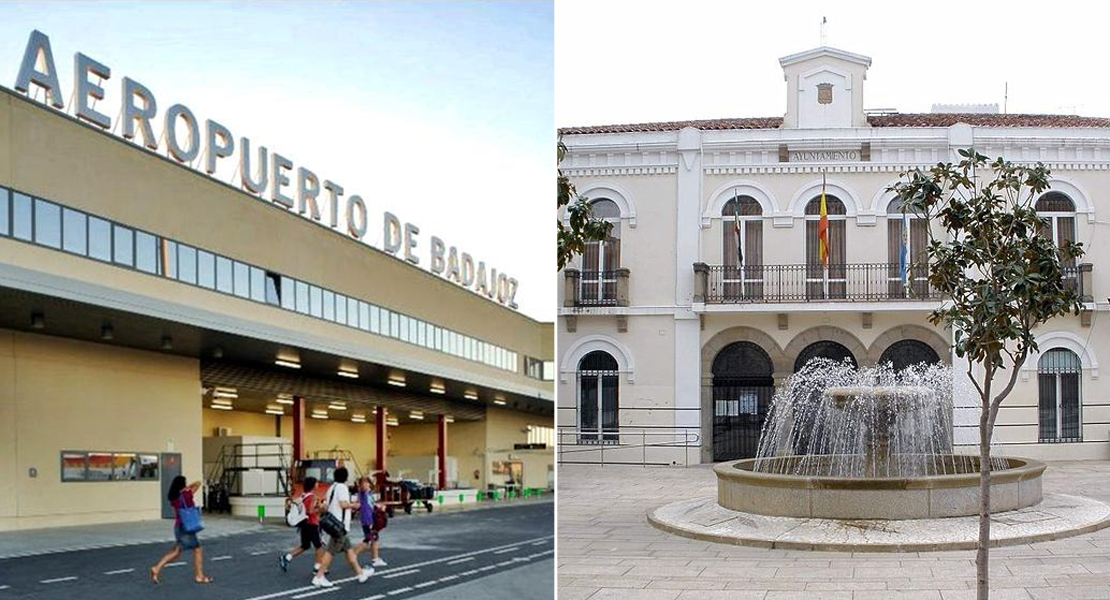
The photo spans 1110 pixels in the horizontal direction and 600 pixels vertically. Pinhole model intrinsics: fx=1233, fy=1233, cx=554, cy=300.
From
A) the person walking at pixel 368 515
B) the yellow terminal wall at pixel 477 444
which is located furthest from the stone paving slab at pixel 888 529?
the yellow terminal wall at pixel 477 444

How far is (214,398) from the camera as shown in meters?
21.4

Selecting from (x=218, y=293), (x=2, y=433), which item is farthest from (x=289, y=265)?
(x=2, y=433)

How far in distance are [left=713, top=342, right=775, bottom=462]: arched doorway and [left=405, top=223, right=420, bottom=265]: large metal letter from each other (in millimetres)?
13352

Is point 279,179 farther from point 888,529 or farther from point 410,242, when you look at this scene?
point 888,529

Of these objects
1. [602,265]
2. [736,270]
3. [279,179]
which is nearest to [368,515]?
[602,265]

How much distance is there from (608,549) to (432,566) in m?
4.82

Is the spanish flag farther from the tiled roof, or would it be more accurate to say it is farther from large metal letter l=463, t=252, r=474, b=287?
large metal letter l=463, t=252, r=474, b=287

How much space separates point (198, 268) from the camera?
69.5 ft

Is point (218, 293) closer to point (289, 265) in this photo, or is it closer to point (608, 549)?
point (289, 265)

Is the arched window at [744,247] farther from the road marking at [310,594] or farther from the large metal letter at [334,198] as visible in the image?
the large metal letter at [334,198]

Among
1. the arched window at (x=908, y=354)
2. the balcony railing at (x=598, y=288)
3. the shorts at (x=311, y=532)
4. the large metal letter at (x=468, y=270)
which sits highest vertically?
the large metal letter at (x=468, y=270)

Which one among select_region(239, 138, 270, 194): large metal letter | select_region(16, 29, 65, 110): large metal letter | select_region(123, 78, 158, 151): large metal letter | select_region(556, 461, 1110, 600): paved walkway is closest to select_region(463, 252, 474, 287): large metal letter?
select_region(239, 138, 270, 194): large metal letter

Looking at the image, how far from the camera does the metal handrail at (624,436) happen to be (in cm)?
1867

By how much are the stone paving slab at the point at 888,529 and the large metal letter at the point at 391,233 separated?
20.9 meters
